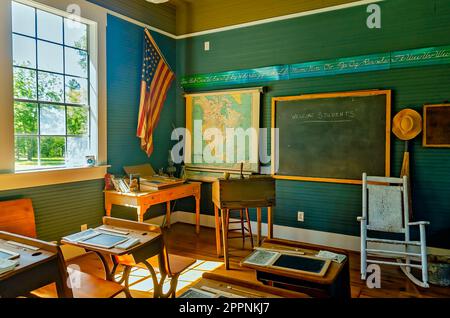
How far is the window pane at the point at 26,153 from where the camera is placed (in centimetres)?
336

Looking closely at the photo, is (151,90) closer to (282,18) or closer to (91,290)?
(282,18)

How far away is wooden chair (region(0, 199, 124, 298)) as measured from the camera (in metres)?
1.98

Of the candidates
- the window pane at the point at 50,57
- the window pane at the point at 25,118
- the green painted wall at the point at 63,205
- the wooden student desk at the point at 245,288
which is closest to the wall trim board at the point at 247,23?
the window pane at the point at 50,57

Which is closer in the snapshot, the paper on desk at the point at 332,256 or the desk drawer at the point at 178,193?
the paper on desk at the point at 332,256

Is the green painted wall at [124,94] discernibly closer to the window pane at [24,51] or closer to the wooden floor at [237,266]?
the wooden floor at [237,266]

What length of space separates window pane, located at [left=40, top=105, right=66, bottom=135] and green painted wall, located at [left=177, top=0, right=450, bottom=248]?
2200 millimetres

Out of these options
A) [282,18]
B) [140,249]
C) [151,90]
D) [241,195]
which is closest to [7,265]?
[140,249]

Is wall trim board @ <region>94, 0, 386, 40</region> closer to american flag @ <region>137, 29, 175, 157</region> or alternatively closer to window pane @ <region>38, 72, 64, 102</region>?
american flag @ <region>137, 29, 175, 157</region>

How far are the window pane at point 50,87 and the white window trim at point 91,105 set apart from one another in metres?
0.35
